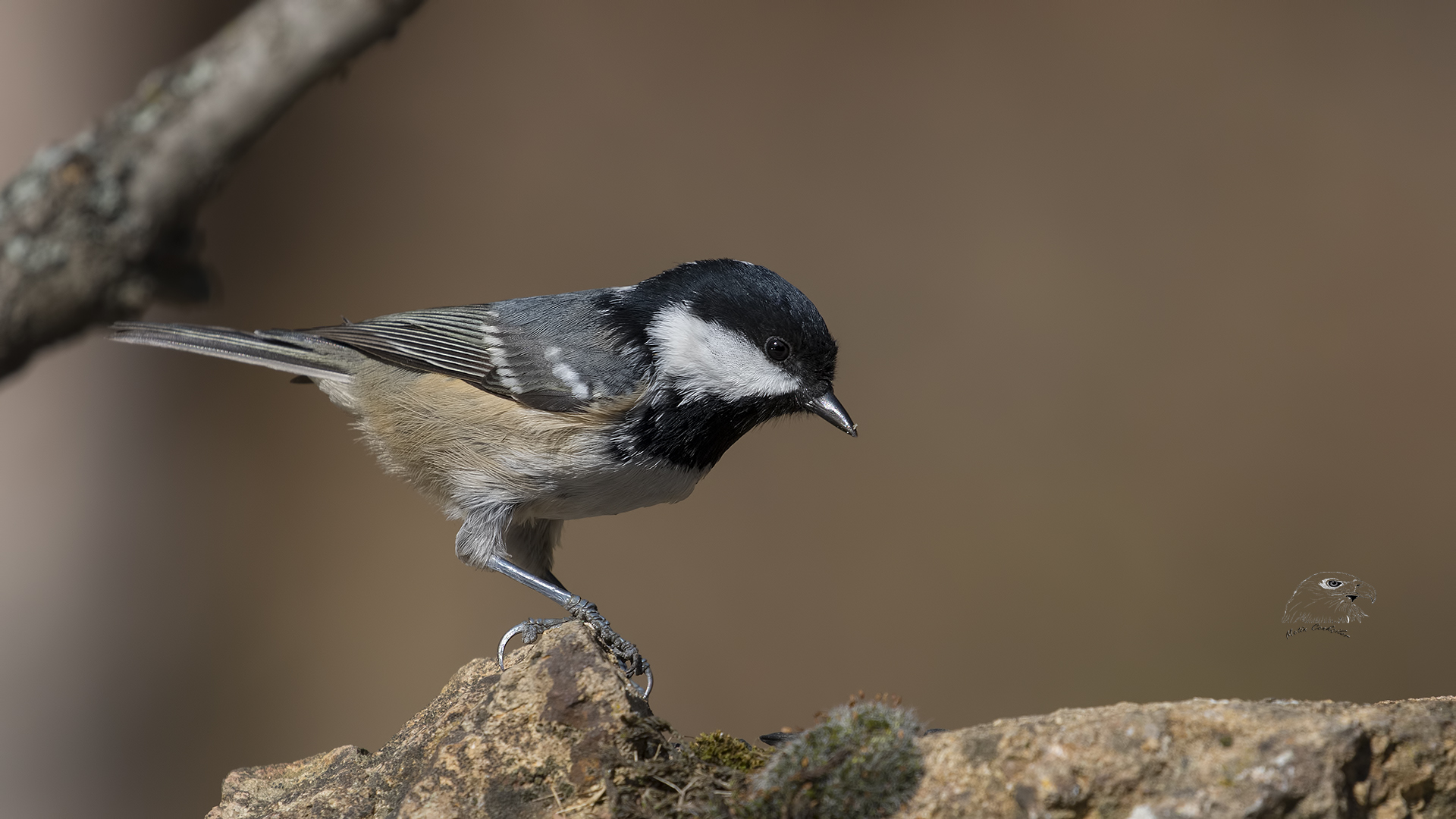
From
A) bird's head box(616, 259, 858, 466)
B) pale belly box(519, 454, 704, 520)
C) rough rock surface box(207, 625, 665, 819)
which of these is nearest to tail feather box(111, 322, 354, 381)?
pale belly box(519, 454, 704, 520)

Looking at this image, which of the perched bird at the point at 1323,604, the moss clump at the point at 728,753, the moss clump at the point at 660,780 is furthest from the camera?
the perched bird at the point at 1323,604

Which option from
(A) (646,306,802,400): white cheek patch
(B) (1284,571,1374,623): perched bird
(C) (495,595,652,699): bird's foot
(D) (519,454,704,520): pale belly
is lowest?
(C) (495,595,652,699): bird's foot

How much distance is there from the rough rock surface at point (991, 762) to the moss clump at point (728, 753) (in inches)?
4.4

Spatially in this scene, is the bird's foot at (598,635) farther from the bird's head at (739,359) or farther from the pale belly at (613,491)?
the bird's head at (739,359)

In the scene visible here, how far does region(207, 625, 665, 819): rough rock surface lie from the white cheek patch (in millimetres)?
861

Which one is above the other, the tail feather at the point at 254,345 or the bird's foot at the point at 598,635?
the tail feather at the point at 254,345

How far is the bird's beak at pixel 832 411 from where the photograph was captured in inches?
118

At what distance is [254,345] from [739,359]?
1670 mm

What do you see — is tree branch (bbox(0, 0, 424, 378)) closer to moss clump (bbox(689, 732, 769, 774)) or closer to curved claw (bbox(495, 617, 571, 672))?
curved claw (bbox(495, 617, 571, 672))

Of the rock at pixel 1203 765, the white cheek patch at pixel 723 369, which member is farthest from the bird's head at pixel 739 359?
the rock at pixel 1203 765

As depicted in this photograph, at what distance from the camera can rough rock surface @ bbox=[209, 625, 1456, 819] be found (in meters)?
1.81

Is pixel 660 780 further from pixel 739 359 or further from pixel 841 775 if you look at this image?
pixel 739 359

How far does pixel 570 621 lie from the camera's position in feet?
8.34

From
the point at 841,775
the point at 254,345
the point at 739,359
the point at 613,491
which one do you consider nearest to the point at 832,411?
the point at 739,359
